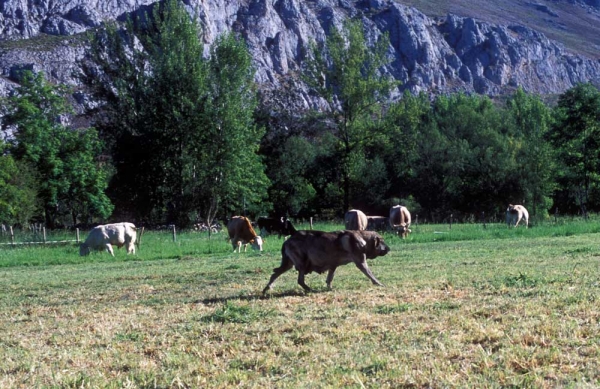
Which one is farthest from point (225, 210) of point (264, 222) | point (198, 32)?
point (264, 222)

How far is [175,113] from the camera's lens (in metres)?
44.3

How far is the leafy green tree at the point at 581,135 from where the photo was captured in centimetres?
5238

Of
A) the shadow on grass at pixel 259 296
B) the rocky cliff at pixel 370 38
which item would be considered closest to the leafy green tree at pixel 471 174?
the shadow on grass at pixel 259 296

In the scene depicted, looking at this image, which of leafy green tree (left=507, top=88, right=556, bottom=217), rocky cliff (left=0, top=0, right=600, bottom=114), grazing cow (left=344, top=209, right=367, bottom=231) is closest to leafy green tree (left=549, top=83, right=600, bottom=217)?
leafy green tree (left=507, top=88, right=556, bottom=217)

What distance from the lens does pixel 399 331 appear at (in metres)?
7.00

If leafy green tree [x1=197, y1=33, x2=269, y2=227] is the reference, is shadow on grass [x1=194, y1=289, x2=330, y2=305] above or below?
below

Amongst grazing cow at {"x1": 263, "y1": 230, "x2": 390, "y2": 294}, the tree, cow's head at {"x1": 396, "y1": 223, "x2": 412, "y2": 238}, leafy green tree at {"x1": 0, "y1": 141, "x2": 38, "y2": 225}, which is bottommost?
cow's head at {"x1": 396, "y1": 223, "x2": 412, "y2": 238}

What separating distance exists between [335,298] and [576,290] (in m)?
3.35

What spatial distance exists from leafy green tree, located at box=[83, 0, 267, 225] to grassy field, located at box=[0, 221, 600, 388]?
33.1 m

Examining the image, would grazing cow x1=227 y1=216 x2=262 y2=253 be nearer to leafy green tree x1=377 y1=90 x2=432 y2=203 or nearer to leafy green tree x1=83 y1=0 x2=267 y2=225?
leafy green tree x1=83 y1=0 x2=267 y2=225

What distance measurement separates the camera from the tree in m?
53.3

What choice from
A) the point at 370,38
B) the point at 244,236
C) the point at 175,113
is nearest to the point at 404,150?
the point at 175,113

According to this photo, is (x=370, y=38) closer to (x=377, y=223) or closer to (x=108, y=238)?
(x=377, y=223)

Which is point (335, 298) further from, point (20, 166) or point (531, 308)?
point (20, 166)
